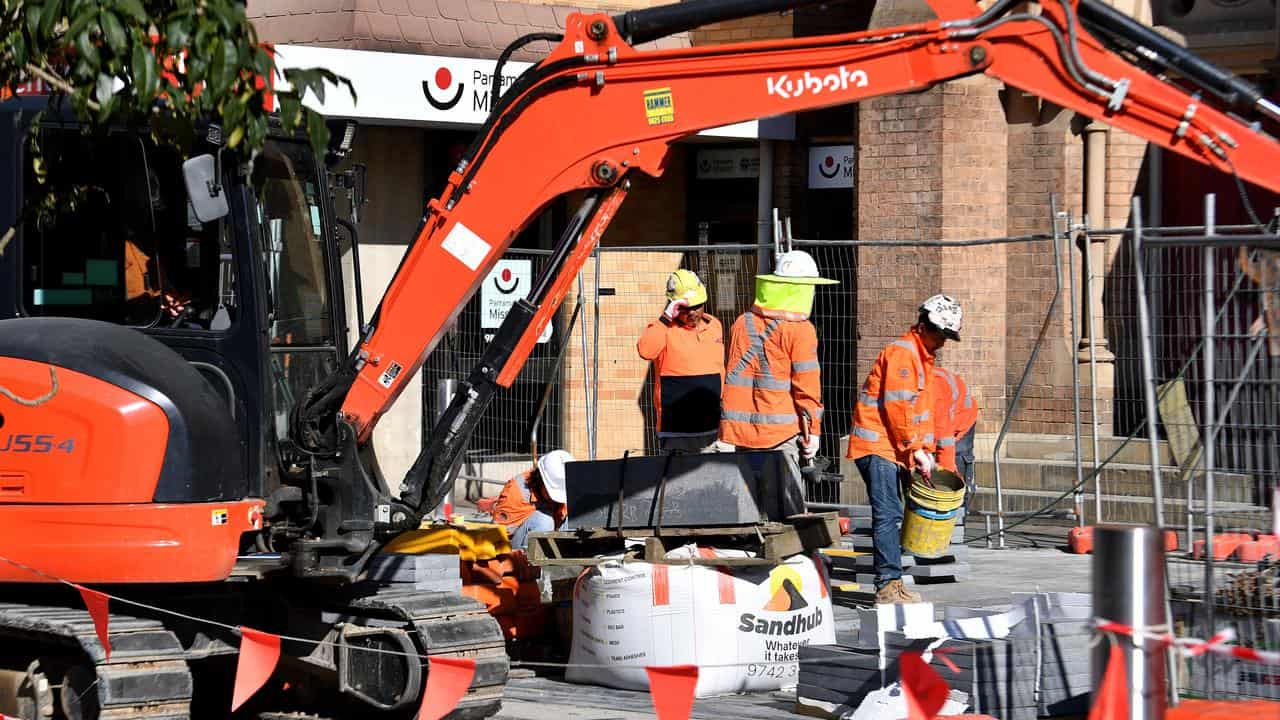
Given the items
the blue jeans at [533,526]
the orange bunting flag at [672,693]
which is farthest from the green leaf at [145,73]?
the blue jeans at [533,526]

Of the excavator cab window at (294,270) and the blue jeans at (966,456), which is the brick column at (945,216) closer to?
the blue jeans at (966,456)

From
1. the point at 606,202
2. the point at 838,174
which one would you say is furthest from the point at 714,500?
the point at 838,174

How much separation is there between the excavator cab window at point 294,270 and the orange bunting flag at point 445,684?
127cm

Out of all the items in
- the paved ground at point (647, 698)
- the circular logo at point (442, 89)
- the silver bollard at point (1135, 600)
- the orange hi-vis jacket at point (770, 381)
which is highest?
the circular logo at point (442, 89)

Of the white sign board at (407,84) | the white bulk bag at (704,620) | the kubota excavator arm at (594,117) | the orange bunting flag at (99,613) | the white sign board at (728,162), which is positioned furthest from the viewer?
the white sign board at (728,162)

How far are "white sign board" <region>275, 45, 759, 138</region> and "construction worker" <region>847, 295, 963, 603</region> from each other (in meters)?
5.16

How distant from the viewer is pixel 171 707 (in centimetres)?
726

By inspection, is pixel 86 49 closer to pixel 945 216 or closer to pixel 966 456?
pixel 966 456

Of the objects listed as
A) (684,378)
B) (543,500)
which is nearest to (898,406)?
(684,378)

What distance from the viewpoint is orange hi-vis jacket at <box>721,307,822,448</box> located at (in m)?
11.2

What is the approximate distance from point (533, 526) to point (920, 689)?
435 cm

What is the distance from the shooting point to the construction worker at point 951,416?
457 inches

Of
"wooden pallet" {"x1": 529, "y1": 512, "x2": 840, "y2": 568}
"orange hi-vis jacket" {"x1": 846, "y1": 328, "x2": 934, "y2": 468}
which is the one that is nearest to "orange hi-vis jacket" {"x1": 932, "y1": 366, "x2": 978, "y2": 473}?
"orange hi-vis jacket" {"x1": 846, "y1": 328, "x2": 934, "y2": 468}

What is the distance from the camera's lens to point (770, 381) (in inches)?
441
